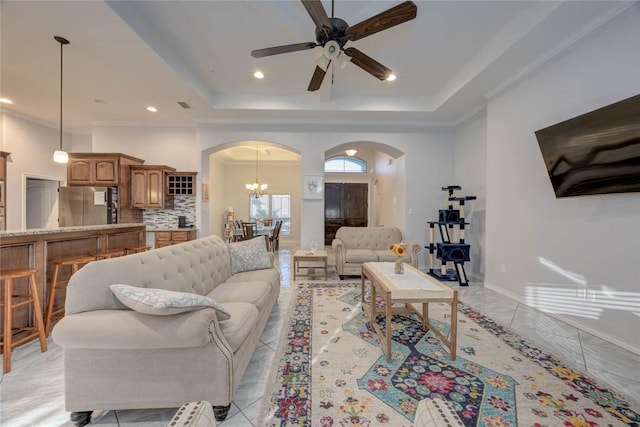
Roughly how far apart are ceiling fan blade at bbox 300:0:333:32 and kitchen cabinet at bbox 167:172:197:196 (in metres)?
4.15

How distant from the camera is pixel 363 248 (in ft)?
16.6

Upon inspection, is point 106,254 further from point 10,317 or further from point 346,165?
point 346,165

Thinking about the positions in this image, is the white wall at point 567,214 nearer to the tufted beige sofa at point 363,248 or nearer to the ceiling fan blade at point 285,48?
the tufted beige sofa at point 363,248

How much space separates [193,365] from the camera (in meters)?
1.46

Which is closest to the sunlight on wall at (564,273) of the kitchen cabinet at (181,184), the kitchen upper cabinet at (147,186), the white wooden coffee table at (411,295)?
the white wooden coffee table at (411,295)

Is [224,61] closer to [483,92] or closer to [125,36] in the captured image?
[125,36]

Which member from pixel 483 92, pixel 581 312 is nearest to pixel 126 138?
pixel 483 92

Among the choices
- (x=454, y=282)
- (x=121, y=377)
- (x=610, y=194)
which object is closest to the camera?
(x=121, y=377)

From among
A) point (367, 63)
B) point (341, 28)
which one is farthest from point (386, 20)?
point (367, 63)

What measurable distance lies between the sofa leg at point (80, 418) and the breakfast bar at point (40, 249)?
164 cm

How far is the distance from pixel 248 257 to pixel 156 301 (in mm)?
1873

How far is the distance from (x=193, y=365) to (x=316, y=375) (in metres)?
0.90

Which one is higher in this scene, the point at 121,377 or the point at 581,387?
the point at 121,377

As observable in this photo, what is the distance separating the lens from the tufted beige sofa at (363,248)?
4.46 m
